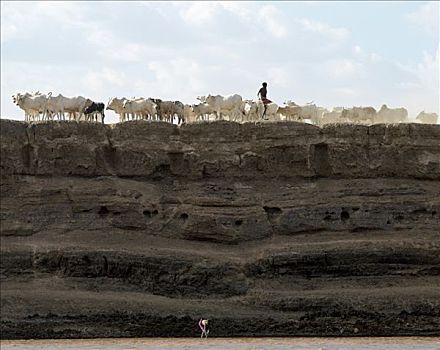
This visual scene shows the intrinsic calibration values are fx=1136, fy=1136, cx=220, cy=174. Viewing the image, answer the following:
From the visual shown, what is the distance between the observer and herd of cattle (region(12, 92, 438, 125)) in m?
47.6

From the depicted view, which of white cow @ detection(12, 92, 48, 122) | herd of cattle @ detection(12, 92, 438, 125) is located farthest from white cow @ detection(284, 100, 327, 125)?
white cow @ detection(12, 92, 48, 122)

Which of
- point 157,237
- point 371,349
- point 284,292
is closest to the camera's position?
point 371,349

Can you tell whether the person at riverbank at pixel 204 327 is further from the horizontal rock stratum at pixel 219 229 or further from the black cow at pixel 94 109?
the black cow at pixel 94 109

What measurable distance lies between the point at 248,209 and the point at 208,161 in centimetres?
267

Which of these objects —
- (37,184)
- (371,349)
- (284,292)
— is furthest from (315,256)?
(37,184)

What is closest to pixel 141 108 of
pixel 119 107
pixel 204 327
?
pixel 119 107

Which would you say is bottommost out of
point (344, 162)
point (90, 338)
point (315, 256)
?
point (90, 338)

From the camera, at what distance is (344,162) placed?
45.6 meters

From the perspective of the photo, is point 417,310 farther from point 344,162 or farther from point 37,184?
point 37,184

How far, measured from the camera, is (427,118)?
160 ft

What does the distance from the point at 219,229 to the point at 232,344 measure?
7.89 m

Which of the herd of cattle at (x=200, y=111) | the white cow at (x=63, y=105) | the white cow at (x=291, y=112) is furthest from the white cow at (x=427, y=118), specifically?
the white cow at (x=63, y=105)

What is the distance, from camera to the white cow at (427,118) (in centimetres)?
4853

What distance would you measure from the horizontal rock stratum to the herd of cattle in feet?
6.24
